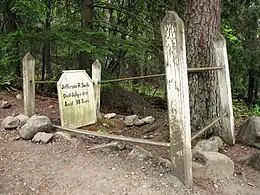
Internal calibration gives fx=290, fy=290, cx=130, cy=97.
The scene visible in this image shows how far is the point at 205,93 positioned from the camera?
171 inches

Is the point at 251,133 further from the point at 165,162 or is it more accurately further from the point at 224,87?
the point at 165,162

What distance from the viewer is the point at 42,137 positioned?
4316mm

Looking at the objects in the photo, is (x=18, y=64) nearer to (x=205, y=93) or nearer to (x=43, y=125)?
(x=43, y=125)

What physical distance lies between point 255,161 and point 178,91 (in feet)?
5.50

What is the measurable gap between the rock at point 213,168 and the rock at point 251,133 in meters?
1.15

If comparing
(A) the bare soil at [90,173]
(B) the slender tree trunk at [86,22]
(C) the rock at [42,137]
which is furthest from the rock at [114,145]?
(B) the slender tree trunk at [86,22]

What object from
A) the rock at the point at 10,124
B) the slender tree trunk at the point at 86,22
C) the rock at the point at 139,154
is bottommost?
the rock at the point at 139,154

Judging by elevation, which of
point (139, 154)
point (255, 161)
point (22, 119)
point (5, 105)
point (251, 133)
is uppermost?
point (5, 105)

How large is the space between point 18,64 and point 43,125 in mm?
3993

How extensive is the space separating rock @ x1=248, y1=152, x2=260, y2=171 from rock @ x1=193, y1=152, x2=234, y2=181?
0.53 meters

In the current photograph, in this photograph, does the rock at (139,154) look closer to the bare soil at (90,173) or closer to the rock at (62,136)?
the bare soil at (90,173)

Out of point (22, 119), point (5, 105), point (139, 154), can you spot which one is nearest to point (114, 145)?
point (139, 154)

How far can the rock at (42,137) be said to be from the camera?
4.26 m

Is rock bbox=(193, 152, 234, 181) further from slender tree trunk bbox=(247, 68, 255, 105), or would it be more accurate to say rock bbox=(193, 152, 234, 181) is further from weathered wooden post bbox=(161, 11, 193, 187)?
slender tree trunk bbox=(247, 68, 255, 105)
